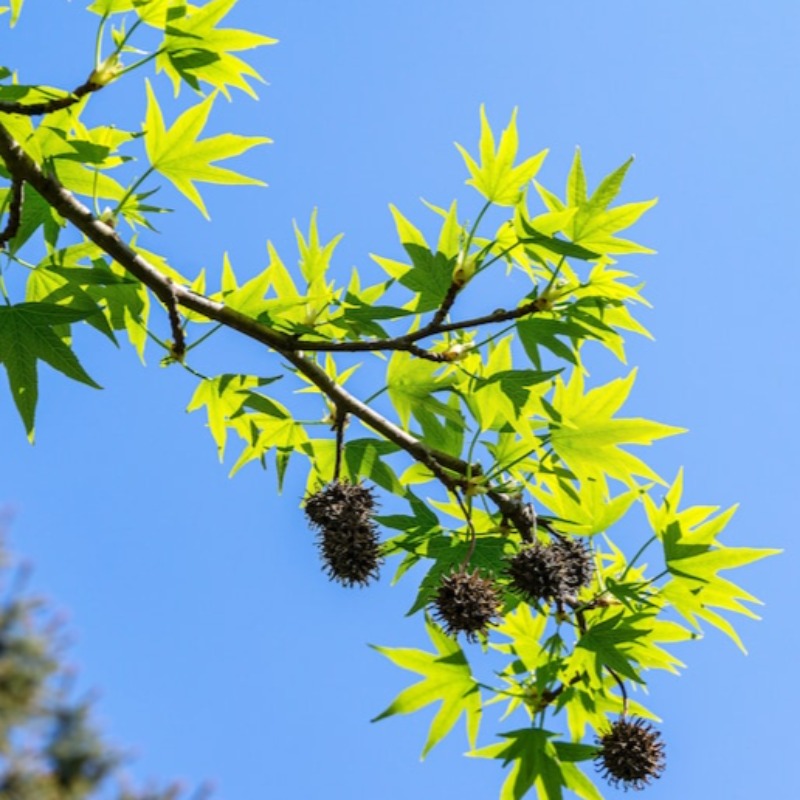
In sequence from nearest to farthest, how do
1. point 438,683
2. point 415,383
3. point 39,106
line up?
point 39,106 → point 438,683 → point 415,383

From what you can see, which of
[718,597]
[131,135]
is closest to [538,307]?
[718,597]

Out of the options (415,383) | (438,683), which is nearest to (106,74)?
(415,383)

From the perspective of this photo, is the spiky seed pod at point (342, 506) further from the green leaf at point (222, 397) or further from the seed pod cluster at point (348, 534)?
the green leaf at point (222, 397)

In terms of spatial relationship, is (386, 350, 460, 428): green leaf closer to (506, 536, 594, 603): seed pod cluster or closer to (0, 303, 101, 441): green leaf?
(506, 536, 594, 603): seed pod cluster

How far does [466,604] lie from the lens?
64.1 inches

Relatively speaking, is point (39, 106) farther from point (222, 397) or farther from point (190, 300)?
point (222, 397)

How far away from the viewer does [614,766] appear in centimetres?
179

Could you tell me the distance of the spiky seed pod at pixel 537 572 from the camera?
5.49 ft

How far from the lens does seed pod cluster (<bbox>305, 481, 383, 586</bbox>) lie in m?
1.76

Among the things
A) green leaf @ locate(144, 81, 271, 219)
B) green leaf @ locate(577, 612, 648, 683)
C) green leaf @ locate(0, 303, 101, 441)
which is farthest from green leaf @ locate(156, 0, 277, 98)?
green leaf @ locate(577, 612, 648, 683)

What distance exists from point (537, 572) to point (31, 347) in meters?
0.84

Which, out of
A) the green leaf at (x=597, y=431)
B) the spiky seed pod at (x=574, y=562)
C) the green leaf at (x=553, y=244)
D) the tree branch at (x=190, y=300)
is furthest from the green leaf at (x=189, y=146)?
the spiky seed pod at (x=574, y=562)

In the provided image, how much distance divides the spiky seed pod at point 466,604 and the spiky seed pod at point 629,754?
34 cm

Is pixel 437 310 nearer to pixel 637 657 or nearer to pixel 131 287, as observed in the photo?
pixel 131 287
